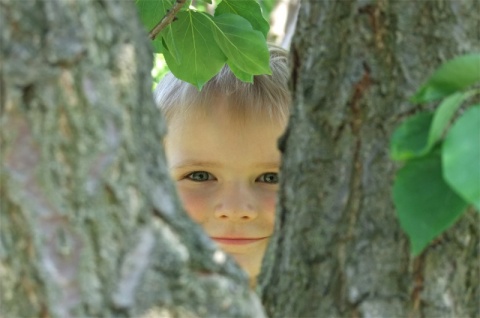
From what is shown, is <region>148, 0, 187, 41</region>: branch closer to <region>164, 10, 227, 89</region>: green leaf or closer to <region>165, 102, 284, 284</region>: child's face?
<region>164, 10, 227, 89</region>: green leaf

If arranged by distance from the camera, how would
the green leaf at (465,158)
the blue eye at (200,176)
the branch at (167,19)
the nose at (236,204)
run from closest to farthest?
the green leaf at (465,158) → the branch at (167,19) → the nose at (236,204) → the blue eye at (200,176)

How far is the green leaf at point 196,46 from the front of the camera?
158 cm

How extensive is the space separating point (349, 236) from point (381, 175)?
65 mm

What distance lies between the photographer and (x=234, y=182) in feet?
7.62

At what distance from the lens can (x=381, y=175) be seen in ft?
2.57

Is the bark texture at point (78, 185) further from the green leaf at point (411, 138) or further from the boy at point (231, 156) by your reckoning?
the boy at point (231, 156)

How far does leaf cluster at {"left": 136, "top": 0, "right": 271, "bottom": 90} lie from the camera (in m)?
1.57

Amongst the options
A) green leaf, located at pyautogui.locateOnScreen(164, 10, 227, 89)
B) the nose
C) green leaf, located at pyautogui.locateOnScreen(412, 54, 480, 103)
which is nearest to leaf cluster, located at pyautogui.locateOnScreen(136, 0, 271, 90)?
green leaf, located at pyautogui.locateOnScreen(164, 10, 227, 89)

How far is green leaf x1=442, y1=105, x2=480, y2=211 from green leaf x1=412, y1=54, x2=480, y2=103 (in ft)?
0.15

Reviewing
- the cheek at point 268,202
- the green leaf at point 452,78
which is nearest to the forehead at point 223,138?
the cheek at point 268,202

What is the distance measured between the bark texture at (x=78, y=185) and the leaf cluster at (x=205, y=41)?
0.90m

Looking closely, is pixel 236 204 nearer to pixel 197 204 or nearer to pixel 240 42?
pixel 197 204

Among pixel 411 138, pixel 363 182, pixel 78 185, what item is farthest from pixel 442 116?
pixel 78 185

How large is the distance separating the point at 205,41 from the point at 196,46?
2 cm
